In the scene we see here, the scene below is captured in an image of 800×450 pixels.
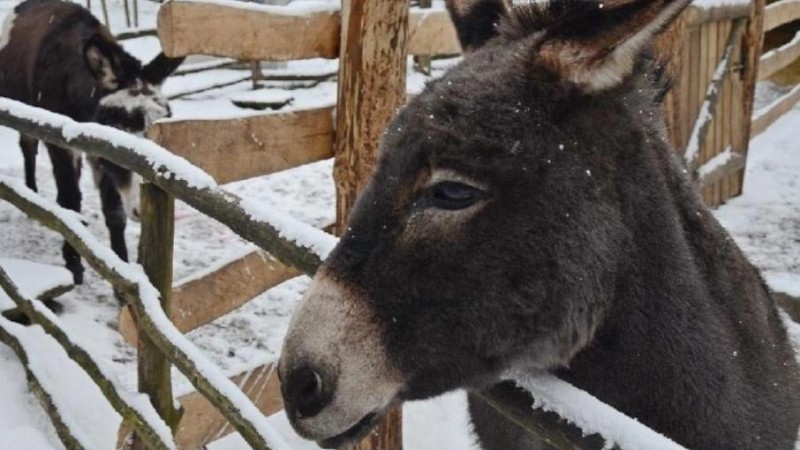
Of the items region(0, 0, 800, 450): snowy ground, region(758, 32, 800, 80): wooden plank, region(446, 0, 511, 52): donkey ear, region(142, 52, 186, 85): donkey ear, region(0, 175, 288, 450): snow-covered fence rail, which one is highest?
region(446, 0, 511, 52): donkey ear

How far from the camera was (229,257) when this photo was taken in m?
3.78

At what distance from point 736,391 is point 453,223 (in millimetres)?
817

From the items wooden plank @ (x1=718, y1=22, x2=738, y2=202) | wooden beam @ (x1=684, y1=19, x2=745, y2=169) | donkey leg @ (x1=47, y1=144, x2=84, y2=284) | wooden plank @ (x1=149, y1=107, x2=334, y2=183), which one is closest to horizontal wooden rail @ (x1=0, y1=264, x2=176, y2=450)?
wooden plank @ (x1=149, y1=107, x2=334, y2=183)

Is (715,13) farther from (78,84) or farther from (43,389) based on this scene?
(43,389)

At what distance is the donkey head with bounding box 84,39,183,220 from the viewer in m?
5.53

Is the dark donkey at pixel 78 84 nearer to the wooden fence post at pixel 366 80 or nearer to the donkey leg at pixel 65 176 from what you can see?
the donkey leg at pixel 65 176

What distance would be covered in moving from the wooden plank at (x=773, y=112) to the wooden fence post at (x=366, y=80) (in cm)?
664

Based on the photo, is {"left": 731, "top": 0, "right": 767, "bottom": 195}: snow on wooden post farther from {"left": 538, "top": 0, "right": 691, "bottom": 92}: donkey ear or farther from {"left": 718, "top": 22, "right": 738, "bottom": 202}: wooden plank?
{"left": 538, "top": 0, "right": 691, "bottom": 92}: donkey ear

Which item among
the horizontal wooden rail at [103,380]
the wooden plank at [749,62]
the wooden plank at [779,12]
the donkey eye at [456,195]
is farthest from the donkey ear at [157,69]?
the wooden plank at [779,12]

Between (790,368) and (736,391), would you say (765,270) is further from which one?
(736,391)

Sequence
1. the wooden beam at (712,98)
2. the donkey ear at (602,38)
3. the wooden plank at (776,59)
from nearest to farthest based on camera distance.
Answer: the donkey ear at (602,38) < the wooden beam at (712,98) < the wooden plank at (776,59)

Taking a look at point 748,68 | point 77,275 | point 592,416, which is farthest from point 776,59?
point 592,416

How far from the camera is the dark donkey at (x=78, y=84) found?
18.3 feet

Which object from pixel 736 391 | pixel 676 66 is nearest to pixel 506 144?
pixel 736 391
